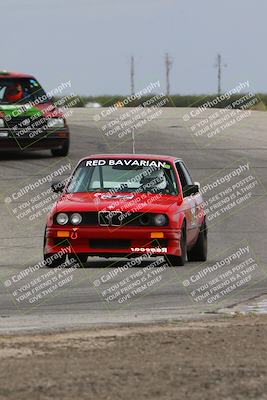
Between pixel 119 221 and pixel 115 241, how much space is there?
228mm

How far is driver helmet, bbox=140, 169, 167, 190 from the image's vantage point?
50.6 feet

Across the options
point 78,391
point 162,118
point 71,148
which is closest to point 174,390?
point 78,391

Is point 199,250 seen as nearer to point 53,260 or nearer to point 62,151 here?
point 53,260

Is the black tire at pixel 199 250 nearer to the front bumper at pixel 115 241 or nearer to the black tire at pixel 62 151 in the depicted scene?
the front bumper at pixel 115 241

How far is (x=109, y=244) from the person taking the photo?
14578 mm

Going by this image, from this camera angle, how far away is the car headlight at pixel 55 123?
1086 inches

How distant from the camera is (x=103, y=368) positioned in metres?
7.52

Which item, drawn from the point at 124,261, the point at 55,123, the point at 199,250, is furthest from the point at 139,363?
the point at 55,123

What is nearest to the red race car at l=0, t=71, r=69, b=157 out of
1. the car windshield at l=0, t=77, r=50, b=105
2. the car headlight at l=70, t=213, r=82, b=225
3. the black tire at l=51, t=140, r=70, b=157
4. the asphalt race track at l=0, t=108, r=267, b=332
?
the car windshield at l=0, t=77, r=50, b=105

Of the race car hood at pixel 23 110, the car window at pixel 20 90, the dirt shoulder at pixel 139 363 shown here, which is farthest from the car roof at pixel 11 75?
→ the dirt shoulder at pixel 139 363

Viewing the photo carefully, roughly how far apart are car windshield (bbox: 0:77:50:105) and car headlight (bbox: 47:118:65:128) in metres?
0.55

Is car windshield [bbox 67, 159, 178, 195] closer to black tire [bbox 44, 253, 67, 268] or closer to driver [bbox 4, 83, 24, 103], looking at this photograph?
black tire [bbox 44, 253, 67, 268]

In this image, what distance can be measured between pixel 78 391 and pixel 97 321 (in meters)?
3.25

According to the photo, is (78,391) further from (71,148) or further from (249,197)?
(71,148)
